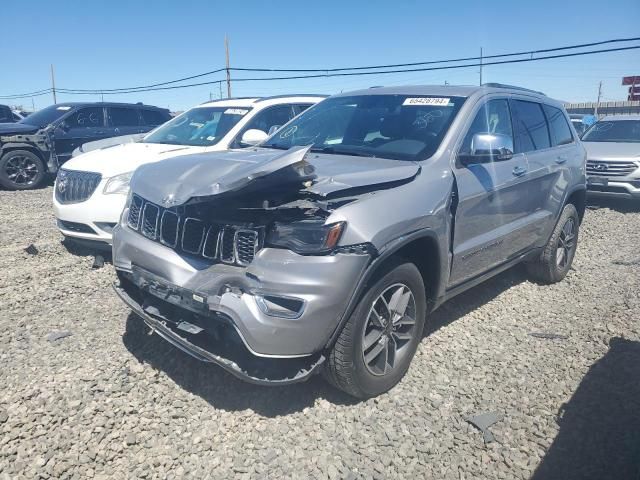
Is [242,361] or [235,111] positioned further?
[235,111]

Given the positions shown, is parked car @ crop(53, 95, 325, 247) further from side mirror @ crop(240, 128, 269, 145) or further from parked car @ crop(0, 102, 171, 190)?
parked car @ crop(0, 102, 171, 190)

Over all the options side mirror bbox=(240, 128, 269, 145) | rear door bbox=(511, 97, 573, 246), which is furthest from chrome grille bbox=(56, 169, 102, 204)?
rear door bbox=(511, 97, 573, 246)

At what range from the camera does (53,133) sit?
10.5m

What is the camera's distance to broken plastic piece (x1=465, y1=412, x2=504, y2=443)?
110 inches

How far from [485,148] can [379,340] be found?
149cm

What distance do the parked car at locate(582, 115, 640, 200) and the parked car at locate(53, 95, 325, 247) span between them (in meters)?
6.02

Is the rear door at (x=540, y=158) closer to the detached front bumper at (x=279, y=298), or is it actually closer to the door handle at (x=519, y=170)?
the door handle at (x=519, y=170)

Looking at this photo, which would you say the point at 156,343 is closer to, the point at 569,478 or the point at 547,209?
the point at 569,478

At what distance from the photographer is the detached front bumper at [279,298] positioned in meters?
2.45

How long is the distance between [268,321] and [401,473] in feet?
3.38

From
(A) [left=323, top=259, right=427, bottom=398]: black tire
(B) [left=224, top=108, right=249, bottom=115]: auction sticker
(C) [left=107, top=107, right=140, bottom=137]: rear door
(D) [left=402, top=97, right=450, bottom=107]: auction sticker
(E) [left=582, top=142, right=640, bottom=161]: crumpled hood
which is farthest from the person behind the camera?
(C) [left=107, top=107, right=140, bottom=137]: rear door

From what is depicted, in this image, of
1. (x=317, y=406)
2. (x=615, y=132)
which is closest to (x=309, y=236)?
(x=317, y=406)

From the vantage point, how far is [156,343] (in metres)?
3.61

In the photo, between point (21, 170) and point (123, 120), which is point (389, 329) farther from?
point (123, 120)
